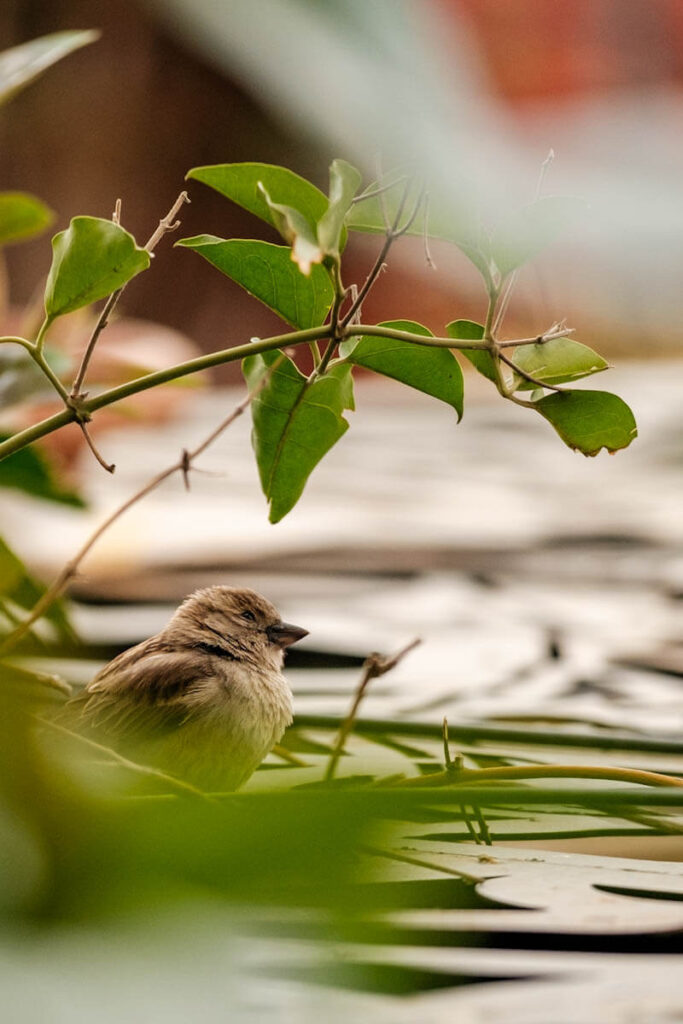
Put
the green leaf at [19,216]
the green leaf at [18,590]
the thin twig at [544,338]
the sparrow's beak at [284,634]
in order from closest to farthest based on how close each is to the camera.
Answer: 1. the thin twig at [544,338]
2. the green leaf at [18,590]
3. the green leaf at [19,216]
4. the sparrow's beak at [284,634]

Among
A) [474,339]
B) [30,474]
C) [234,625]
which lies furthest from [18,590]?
[474,339]

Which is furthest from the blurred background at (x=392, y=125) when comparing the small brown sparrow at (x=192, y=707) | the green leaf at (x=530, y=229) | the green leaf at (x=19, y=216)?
the small brown sparrow at (x=192, y=707)

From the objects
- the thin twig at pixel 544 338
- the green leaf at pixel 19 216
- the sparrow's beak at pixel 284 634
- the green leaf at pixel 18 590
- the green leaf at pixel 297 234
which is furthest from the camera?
the sparrow's beak at pixel 284 634

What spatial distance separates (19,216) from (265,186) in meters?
0.31

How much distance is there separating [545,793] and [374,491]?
1.58 meters

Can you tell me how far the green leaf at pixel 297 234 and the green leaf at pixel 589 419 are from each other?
12 centimetres

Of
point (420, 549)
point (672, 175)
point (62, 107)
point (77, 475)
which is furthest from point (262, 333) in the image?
point (672, 175)

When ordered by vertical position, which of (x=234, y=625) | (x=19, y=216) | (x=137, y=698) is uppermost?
(x=19, y=216)

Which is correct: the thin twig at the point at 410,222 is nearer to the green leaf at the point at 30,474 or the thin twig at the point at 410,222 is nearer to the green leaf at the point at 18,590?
the green leaf at the point at 18,590

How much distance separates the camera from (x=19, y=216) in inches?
25.8

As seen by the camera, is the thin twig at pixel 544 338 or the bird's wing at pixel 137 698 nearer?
the thin twig at pixel 544 338

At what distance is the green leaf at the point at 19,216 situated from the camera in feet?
2.14

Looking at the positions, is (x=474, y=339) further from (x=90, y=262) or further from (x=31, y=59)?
(x=31, y=59)

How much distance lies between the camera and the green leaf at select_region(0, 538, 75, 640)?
0.52 metres
